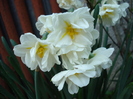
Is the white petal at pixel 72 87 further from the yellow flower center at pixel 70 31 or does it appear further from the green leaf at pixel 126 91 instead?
the green leaf at pixel 126 91

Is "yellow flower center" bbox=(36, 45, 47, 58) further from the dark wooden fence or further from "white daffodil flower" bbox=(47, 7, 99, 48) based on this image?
the dark wooden fence

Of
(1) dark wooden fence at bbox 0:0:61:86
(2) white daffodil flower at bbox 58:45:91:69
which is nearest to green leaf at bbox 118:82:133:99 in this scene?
(2) white daffodil flower at bbox 58:45:91:69

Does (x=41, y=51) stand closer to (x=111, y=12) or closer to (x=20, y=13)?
(x=111, y=12)

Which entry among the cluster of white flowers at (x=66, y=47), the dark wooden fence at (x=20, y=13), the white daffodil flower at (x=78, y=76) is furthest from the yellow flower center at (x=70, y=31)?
the dark wooden fence at (x=20, y=13)

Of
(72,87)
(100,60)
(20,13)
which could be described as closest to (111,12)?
(100,60)

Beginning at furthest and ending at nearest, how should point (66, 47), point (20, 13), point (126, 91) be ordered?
point (20, 13) < point (126, 91) < point (66, 47)

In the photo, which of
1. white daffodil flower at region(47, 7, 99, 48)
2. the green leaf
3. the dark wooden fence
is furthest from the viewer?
the dark wooden fence

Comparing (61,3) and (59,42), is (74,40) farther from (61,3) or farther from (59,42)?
(61,3)
